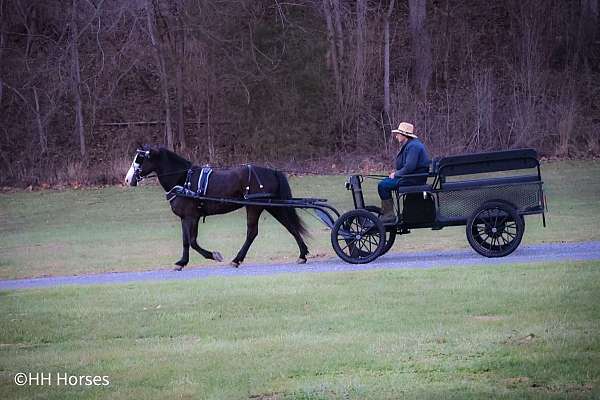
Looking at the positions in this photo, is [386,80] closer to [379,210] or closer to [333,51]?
[333,51]

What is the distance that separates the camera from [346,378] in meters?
7.73

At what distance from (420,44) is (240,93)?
7635mm

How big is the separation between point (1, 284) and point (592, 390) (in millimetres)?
10277

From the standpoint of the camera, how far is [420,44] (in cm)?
3856

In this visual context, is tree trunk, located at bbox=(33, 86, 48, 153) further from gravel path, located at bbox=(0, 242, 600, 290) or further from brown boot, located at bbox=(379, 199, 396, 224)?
brown boot, located at bbox=(379, 199, 396, 224)

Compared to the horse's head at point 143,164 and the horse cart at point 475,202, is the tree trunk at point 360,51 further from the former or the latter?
the horse cart at point 475,202

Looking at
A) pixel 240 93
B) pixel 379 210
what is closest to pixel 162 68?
pixel 240 93

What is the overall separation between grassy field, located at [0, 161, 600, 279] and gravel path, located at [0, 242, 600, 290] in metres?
1.05

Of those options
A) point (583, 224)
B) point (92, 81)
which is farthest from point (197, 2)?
point (583, 224)

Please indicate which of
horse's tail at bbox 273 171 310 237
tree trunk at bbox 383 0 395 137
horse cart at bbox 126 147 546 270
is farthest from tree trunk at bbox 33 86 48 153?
horse's tail at bbox 273 171 310 237

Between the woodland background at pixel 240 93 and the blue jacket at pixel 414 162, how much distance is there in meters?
18.9

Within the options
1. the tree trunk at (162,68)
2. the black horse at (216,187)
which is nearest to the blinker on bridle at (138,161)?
the black horse at (216,187)

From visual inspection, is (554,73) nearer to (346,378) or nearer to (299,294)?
(299,294)

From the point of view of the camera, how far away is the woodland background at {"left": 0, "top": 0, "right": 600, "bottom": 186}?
1362 inches
